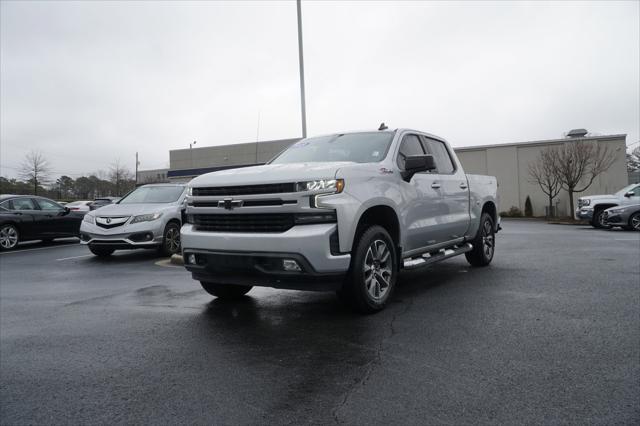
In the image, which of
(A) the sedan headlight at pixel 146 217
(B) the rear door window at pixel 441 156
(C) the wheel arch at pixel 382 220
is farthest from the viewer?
(A) the sedan headlight at pixel 146 217

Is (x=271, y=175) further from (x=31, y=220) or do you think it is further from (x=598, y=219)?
(x=598, y=219)

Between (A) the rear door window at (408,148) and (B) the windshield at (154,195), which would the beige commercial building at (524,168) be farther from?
(A) the rear door window at (408,148)

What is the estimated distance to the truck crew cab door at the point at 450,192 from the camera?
6680 mm

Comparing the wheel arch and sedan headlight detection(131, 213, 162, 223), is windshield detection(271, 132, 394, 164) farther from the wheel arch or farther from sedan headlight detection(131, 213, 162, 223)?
sedan headlight detection(131, 213, 162, 223)

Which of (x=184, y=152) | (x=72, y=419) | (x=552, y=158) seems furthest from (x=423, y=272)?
(x=184, y=152)

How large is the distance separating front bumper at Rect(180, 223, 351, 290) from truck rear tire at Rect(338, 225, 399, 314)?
0.67 feet

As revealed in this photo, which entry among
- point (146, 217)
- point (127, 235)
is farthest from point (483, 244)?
point (127, 235)

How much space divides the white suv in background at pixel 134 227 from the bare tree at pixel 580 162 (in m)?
25.2

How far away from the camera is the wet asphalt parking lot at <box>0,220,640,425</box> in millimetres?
2902

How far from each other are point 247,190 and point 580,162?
29271 mm

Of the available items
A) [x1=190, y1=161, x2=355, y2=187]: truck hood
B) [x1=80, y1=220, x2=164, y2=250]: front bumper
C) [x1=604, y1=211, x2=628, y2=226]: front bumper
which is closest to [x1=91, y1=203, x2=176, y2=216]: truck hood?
[x1=80, y1=220, x2=164, y2=250]: front bumper

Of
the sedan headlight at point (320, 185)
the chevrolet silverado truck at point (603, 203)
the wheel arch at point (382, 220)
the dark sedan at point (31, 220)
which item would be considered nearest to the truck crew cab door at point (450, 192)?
the wheel arch at point (382, 220)

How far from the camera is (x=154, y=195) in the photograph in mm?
11758

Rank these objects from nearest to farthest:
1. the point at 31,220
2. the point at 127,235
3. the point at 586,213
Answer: the point at 127,235 < the point at 31,220 < the point at 586,213
